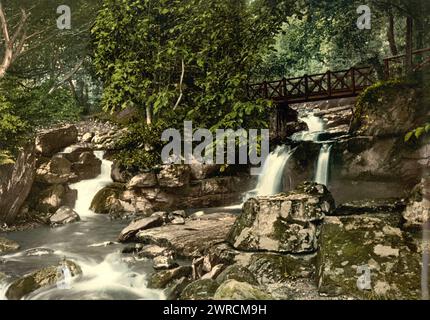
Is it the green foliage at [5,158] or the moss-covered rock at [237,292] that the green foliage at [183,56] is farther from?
the moss-covered rock at [237,292]

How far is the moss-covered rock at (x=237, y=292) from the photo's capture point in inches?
180

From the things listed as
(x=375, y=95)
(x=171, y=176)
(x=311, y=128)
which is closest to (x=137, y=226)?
(x=171, y=176)

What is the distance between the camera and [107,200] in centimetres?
974

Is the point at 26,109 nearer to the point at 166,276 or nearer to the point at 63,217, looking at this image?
the point at 63,217

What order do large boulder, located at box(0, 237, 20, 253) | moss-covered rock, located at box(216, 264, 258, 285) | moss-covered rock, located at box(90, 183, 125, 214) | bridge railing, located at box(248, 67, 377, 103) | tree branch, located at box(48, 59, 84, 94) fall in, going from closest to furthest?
moss-covered rock, located at box(216, 264, 258, 285) < large boulder, located at box(0, 237, 20, 253) < tree branch, located at box(48, 59, 84, 94) < moss-covered rock, located at box(90, 183, 125, 214) < bridge railing, located at box(248, 67, 377, 103)

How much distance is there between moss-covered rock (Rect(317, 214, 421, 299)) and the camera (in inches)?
190

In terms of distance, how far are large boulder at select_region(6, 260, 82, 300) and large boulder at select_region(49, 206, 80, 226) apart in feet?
10.0

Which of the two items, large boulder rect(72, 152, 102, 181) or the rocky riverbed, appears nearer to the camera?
the rocky riverbed

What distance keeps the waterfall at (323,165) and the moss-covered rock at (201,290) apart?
17.0 feet

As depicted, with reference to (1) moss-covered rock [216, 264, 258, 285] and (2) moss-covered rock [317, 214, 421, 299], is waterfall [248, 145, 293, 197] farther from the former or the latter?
(1) moss-covered rock [216, 264, 258, 285]

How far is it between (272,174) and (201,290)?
5.61 m

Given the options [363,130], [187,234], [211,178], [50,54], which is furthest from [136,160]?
[363,130]

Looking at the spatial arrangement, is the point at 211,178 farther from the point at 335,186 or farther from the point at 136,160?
the point at 335,186

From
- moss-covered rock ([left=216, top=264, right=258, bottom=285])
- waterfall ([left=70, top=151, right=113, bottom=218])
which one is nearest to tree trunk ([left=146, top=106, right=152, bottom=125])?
waterfall ([left=70, top=151, right=113, bottom=218])
